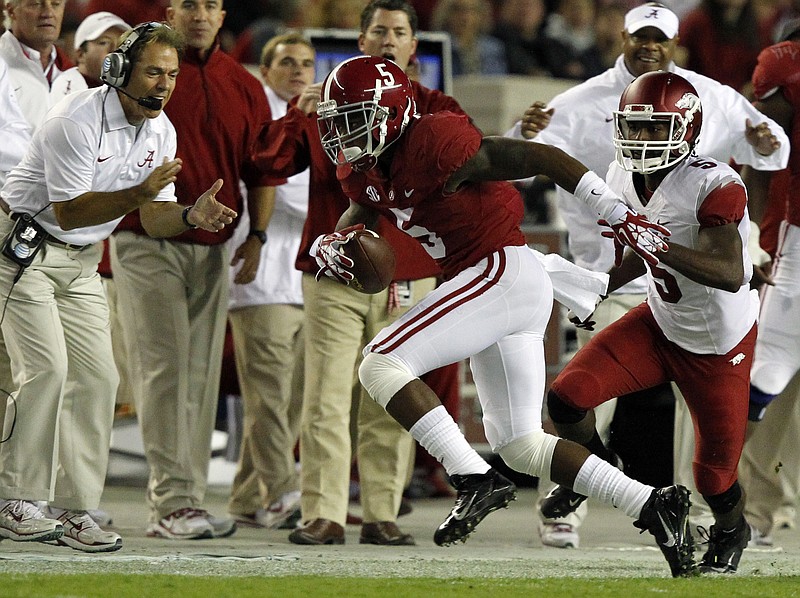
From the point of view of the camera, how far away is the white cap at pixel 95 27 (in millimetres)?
6223

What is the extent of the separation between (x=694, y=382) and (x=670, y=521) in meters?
0.56

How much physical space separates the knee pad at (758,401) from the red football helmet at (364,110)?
6.60 ft

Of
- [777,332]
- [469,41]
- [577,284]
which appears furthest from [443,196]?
[469,41]

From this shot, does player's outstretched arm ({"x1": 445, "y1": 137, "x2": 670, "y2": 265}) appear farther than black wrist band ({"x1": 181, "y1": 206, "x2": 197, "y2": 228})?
No

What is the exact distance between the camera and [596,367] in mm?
4879

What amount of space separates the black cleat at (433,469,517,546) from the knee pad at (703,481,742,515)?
87 centimetres

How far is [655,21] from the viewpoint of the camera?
5863 mm

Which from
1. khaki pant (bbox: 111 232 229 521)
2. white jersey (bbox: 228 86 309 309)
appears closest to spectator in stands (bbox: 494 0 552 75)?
white jersey (bbox: 228 86 309 309)

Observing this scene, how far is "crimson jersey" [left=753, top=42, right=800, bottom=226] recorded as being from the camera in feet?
19.5

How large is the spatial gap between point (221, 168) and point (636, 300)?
71.9 inches

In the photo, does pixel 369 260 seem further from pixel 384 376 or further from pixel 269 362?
pixel 269 362

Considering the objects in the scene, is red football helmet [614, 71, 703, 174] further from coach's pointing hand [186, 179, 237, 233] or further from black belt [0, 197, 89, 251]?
black belt [0, 197, 89, 251]

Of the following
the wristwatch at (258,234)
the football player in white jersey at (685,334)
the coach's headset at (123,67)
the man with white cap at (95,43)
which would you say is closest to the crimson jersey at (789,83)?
the football player in white jersey at (685,334)

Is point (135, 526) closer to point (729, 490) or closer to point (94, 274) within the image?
point (94, 274)
